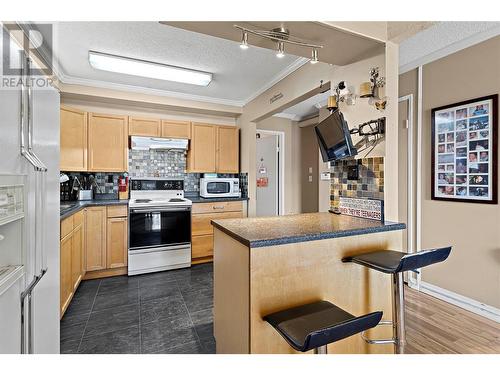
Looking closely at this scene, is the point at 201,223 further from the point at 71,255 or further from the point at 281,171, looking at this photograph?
the point at 281,171

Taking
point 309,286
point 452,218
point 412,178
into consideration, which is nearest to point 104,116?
point 309,286

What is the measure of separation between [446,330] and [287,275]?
5.59ft

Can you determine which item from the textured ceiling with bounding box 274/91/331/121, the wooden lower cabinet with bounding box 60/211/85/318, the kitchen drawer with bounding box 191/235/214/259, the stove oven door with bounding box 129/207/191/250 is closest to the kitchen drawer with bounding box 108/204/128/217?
the stove oven door with bounding box 129/207/191/250

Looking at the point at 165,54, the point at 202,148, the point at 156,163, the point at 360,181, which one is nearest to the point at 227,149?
the point at 202,148

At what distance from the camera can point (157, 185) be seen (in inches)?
152

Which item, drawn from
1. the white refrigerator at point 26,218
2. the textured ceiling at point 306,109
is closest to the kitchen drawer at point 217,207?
the textured ceiling at point 306,109

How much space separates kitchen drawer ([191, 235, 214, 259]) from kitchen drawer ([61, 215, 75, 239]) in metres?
1.51

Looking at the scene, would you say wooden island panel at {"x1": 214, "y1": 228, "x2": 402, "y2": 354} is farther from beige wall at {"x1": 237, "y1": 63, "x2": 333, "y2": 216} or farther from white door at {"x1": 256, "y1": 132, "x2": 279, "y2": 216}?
white door at {"x1": 256, "y1": 132, "x2": 279, "y2": 216}

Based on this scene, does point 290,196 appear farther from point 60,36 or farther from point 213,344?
point 60,36

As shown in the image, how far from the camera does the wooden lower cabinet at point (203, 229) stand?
11.7 feet

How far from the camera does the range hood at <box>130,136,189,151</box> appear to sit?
3557 millimetres

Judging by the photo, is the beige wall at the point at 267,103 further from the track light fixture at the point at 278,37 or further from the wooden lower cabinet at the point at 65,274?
the wooden lower cabinet at the point at 65,274

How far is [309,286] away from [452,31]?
8.50 feet

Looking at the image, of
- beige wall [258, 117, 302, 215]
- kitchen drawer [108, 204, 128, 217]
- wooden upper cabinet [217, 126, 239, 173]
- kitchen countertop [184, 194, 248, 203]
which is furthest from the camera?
beige wall [258, 117, 302, 215]
